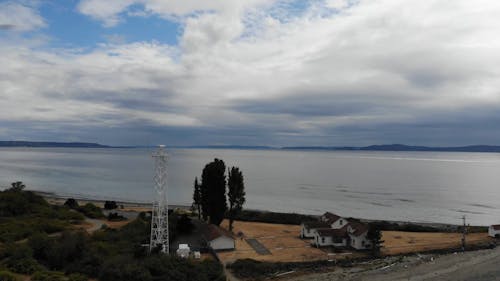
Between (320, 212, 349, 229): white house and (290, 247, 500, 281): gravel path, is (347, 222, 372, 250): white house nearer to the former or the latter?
(290, 247, 500, 281): gravel path

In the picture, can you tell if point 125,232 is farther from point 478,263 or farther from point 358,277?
point 478,263

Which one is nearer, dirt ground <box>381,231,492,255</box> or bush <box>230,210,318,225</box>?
dirt ground <box>381,231,492,255</box>

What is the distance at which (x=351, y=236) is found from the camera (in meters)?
36.7

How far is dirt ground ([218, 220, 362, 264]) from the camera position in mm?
32188

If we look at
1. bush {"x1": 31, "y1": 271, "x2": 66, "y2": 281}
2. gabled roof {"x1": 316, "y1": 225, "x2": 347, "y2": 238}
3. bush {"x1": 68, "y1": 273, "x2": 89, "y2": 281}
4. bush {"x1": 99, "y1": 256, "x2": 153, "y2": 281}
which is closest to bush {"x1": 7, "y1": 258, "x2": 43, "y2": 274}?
bush {"x1": 31, "y1": 271, "x2": 66, "y2": 281}

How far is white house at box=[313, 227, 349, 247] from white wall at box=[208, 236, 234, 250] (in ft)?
25.2

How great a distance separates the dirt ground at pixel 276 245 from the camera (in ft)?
106

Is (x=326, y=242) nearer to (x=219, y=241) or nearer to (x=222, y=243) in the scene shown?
(x=222, y=243)

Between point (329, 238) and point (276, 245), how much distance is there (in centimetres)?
466

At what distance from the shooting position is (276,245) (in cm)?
3662

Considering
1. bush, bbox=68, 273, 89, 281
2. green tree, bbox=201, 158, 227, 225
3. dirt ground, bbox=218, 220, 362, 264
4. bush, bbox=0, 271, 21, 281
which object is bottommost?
dirt ground, bbox=218, 220, 362, 264

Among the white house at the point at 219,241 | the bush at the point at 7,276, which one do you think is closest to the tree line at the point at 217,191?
the white house at the point at 219,241

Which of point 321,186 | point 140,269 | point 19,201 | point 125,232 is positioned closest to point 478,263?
point 140,269

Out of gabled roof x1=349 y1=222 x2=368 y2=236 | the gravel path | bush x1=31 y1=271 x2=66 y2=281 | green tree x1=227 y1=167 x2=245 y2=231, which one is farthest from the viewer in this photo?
green tree x1=227 y1=167 x2=245 y2=231
